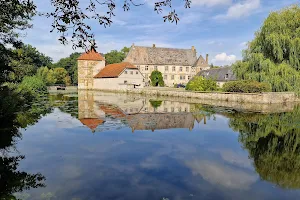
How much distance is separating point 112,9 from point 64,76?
248 feet

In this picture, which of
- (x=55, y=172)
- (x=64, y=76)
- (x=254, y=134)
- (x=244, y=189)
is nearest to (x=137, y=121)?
(x=254, y=134)

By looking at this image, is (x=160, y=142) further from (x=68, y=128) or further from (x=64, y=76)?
(x=64, y=76)

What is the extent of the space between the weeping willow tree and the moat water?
14688 mm

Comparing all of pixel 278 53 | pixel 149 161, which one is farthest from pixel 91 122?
pixel 278 53

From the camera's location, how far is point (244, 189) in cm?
594

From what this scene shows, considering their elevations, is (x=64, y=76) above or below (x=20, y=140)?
above

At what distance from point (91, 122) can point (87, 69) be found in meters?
44.8

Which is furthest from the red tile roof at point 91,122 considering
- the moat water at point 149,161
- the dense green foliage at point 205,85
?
the dense green foliage at point 205,85

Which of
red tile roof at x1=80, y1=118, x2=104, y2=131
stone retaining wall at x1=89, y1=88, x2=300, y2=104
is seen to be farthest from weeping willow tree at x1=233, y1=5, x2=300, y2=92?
red tile roof at x1=80, y1=118, x2=104, y2=131

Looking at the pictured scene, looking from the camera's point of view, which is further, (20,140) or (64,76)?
(64,76)

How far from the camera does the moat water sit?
226 inches

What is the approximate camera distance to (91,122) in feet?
47.3

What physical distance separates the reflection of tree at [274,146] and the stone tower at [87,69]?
46271 millimetres

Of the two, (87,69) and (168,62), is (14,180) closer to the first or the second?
(87,69)
